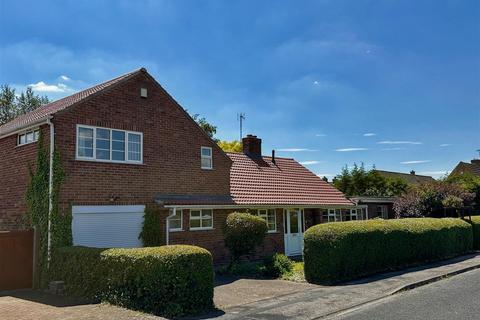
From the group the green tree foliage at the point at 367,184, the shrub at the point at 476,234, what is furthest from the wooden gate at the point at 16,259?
the green tree foliage at the point at 367,184

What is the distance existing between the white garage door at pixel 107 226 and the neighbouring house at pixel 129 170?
3 cm

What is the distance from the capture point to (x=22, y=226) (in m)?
15.7

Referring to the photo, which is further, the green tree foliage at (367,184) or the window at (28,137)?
the green tree foliage at (367,184)

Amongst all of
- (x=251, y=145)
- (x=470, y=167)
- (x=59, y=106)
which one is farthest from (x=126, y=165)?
(x=470, y=167)

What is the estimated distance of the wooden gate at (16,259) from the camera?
14117 millimetres

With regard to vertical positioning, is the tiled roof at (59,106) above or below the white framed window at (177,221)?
above

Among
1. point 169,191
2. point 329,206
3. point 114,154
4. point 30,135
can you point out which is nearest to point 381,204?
point 329,206

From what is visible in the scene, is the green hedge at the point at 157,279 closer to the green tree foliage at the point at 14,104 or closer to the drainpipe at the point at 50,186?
the drainpipe at the point at 50,186

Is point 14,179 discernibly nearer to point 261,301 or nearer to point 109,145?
point 109,145

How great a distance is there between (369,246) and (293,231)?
815 centimetres

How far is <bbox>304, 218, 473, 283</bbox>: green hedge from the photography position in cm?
1423

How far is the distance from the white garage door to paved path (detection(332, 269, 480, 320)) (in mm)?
8919

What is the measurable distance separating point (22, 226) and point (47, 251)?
2.05 m

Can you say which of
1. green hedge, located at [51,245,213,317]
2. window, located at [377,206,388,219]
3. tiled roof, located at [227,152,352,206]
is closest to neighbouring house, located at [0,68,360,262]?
tiled roof, located at [227,152,352,206]
